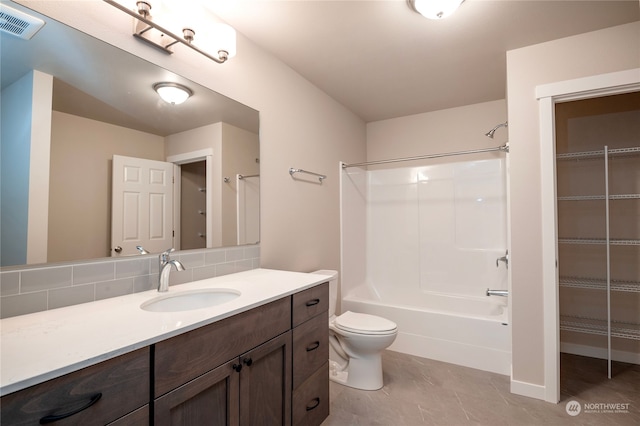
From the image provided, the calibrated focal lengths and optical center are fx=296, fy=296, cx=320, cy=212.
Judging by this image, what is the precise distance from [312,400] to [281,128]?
1772 millimetres

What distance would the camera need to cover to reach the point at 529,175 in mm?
2043

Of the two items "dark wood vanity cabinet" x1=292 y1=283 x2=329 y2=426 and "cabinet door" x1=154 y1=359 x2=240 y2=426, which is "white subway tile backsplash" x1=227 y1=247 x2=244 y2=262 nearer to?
"dark wood vanity cabinet" x1=292 y1=283 x2=329 y2=426

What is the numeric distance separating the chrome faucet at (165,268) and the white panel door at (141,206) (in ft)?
0.30

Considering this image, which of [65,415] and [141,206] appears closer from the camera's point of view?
[65,415]

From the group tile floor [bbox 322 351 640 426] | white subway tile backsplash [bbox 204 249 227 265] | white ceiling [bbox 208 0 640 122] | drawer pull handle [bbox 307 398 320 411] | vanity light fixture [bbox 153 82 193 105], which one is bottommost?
tile floor [bbox 322 351 640 426]

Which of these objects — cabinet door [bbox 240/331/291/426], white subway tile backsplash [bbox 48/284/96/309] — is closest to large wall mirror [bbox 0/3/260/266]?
white subway tile backsplash [bbox 48/284/96/309]

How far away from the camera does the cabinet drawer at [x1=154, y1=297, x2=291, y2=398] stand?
874mm

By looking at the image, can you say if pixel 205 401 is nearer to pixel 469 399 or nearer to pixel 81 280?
pixel 81 280

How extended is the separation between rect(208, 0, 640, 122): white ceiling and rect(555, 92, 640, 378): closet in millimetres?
923

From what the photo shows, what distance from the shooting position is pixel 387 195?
346cm

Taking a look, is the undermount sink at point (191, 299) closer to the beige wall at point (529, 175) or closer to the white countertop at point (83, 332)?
the white countertop at point (83, 332)

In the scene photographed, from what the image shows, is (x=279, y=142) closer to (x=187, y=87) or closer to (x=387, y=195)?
(x=187, y=87)

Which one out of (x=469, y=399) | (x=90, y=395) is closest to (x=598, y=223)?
(x=469, y=399)

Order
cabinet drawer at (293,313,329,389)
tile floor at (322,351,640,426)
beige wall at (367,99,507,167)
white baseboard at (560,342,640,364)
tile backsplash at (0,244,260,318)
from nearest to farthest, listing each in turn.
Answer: tile backsplash at (0,244,260,318), cabinet drawer at (293,313,329,389), tile floor at (322,351,640,426), white baseboard at (560,342,640,364), beige wall at (367,99,507,167)
